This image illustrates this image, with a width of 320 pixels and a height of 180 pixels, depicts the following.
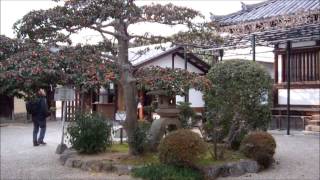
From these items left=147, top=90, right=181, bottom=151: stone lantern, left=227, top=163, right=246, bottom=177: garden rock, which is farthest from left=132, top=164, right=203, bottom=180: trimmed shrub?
left=147, top=90, right=181, bottom=151: stone lantern

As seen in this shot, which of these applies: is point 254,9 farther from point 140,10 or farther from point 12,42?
point 12,42

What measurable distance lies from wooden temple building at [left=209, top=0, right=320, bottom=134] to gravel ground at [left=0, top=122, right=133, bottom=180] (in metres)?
7.43

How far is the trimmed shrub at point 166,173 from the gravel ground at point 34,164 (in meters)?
0.40

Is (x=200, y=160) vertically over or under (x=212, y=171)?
Result: over

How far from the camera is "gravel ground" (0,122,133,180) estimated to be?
935 cm

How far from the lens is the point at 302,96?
18781 mm

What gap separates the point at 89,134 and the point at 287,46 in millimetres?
9721

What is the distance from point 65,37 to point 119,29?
3.80 feet

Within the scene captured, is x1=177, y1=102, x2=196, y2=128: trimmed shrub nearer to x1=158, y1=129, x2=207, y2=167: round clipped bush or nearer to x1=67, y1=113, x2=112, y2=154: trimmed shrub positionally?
x1=67, y1=113, x2=112, y2=154: trimmed shrub

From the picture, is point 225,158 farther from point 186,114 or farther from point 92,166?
point 92,166

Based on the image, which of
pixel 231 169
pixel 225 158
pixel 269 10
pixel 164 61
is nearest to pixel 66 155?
pixel 225 158

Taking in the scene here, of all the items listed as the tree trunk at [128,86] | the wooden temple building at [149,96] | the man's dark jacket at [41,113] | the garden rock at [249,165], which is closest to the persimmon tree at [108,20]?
the tree trunk at [128,86]

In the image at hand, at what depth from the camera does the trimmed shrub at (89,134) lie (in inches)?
444

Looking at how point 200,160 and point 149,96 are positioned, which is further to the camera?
point 149,96
